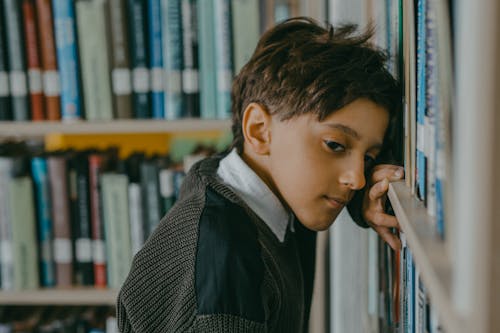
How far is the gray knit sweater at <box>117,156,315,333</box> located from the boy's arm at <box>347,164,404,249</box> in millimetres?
142

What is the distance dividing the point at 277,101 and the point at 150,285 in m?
0.33

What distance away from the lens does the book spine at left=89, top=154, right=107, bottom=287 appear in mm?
1551

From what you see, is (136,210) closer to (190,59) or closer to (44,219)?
(44,219)

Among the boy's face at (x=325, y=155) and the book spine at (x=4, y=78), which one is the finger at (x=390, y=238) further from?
the book spine at (x=4, y=78)

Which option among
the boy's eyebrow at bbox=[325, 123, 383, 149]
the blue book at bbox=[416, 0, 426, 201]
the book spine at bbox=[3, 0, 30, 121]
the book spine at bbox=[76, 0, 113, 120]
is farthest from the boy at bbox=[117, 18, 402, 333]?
the book spine at bbox=[3, 0, 30, 121]

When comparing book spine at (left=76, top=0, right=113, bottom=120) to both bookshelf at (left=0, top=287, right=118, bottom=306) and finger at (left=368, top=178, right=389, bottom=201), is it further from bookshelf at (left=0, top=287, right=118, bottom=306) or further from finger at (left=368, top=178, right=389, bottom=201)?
finger at (left=368, top=178, right=389, bottom=201)

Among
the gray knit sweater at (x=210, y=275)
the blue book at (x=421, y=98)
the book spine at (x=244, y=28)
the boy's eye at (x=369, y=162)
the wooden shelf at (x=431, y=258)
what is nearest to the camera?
the wooden shelf at (x=431, y=258)

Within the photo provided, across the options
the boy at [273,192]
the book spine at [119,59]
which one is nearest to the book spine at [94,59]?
the book spine at [119,59]

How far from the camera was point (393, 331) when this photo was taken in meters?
0.93

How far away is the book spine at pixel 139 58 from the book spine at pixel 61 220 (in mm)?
235

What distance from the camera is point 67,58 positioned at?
59.4 inches

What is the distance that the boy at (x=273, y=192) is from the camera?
2.66 feet

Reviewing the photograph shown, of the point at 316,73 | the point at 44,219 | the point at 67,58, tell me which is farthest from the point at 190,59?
the point at 316,73

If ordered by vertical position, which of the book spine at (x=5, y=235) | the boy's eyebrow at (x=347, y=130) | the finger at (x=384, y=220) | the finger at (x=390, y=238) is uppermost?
the boy's eyebrow at (x=347, y=130)
